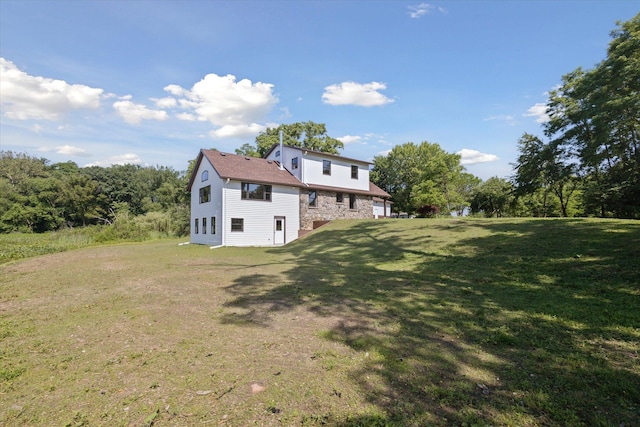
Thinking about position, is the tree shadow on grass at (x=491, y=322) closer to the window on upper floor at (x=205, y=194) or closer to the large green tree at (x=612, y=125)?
the large green tree at (x=612, y=125)

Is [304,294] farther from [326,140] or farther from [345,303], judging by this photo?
[326,140]

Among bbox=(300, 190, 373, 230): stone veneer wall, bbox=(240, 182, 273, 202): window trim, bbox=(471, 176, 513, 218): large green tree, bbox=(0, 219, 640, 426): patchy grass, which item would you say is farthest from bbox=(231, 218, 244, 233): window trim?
bbox=(471, 176, 513, 218): large green tree

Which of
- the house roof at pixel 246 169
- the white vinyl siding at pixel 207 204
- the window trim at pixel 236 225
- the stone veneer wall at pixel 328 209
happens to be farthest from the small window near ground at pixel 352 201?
the white vinyl siding at pixel 207 204

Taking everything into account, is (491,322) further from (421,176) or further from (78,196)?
(78,196)

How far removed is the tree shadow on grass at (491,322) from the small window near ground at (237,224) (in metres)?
11.0

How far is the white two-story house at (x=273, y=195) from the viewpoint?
21.5m

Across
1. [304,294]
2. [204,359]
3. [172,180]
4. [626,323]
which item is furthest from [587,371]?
[172,180]

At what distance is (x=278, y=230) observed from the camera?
23281 mm

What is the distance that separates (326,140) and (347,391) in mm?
40677

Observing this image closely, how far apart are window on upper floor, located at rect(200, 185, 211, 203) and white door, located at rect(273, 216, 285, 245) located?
5463 mm

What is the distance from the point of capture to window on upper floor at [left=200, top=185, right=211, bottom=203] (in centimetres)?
2341

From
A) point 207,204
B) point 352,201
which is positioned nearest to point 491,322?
point 207,204

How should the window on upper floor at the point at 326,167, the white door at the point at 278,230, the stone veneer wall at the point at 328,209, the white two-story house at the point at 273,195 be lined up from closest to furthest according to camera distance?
1. the white two-story house at the point at 273,195
2. the white door at the point at 278,230
3. the stone veneer wall at the point at 328,209
4. the window on upper floor at the point at 326,167

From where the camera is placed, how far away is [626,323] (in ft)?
15.3
